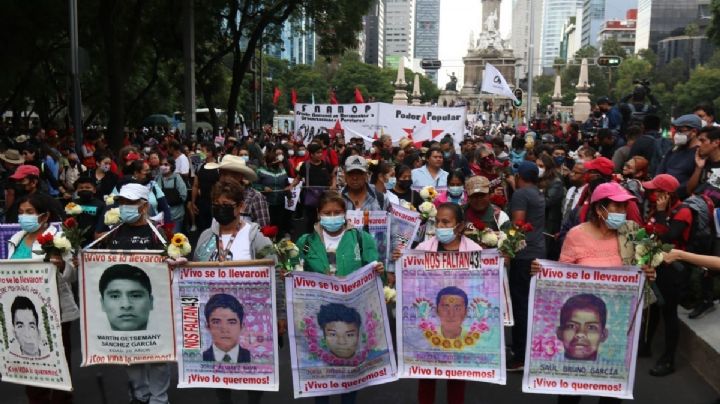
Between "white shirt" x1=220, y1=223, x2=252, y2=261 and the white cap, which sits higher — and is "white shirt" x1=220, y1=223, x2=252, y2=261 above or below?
below

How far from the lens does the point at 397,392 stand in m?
6.51

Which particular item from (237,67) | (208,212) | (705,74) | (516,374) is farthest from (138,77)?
(705,74)

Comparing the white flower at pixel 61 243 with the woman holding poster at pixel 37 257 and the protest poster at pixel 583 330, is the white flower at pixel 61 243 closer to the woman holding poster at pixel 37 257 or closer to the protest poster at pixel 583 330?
the woman holding poster at pixel 37 257

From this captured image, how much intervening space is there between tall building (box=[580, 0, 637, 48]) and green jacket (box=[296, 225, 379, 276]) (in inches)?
6998

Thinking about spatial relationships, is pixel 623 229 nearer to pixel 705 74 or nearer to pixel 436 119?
pixel 436 119

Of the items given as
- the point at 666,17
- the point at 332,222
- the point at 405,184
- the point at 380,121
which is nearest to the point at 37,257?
the point at 332,222

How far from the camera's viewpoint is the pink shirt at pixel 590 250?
5.25 metres

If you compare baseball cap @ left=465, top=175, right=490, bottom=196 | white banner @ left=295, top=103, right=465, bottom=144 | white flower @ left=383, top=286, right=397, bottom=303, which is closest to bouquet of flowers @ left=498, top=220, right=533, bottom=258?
white flower @ left=383, top=286, right=397, bottom=303

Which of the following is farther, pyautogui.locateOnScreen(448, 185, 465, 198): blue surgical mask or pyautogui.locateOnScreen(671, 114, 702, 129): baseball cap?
pyautogui.locateOnScreen(671, 114, 702, 129): baseball cap

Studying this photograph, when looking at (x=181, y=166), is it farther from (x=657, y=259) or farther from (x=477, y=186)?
(x=657, y=259)

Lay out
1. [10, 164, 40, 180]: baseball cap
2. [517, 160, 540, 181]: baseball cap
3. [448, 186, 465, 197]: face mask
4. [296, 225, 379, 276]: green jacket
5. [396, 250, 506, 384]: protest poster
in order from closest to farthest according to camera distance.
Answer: [396, 250, 506, 384]: protest poster → [296, 225, 379, 276]: green jacket → [10, 164, 40, 180]: baseball cap → [517, 160, 540, 181]: baseball cap → [448, 186, 465, 197]: face mask

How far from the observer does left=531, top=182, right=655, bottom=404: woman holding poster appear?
5113 millimetres

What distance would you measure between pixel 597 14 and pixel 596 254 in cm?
18991

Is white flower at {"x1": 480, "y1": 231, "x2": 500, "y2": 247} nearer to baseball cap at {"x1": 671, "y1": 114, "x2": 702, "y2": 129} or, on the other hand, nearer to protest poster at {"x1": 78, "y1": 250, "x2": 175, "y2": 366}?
protest poster at {"x1": 78, "y1": 250, "x2": 175, "y2": 366}
